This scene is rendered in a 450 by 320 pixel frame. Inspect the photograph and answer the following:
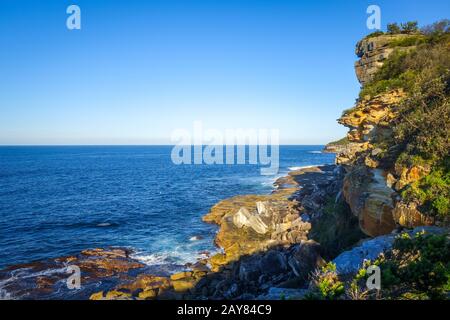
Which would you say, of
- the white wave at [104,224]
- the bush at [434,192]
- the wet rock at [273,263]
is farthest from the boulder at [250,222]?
the bush at [434,192]

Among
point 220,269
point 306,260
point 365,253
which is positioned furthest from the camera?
point 220,269

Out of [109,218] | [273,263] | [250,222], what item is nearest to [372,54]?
[250,222]

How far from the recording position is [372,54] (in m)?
28.8

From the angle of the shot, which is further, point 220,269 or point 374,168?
point 220,269

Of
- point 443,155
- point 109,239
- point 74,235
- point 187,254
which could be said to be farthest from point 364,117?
point 74,235

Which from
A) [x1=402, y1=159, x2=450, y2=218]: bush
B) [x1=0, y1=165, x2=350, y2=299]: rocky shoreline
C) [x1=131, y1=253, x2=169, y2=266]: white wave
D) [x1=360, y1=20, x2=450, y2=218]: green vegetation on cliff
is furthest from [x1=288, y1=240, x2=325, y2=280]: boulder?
[x1=131, y1=253, x2=169, y2=266]: white wave

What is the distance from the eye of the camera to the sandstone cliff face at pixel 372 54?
1096 inches

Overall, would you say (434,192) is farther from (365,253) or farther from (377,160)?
(377,160)

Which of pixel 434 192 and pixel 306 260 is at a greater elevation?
pixel 434 192

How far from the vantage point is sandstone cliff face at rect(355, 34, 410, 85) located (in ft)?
91.3

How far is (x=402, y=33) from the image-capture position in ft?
101

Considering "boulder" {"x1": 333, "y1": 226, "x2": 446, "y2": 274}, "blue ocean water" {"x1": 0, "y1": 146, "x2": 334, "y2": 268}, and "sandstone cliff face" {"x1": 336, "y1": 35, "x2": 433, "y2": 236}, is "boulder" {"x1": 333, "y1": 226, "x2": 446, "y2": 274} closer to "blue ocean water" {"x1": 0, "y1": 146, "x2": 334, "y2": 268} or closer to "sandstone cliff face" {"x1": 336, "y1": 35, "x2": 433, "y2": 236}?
"sandstone cliff face" {"x1": 336, "y1": 35, "x2": 433, "y2": 236}

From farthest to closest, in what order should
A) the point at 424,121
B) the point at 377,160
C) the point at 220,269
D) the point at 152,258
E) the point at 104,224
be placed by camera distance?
the point at 104,224
the point at 152,258
the point at 220,269
the point at 377,160
the point at 424,121

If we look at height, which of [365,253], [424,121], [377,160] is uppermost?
[424,121]
